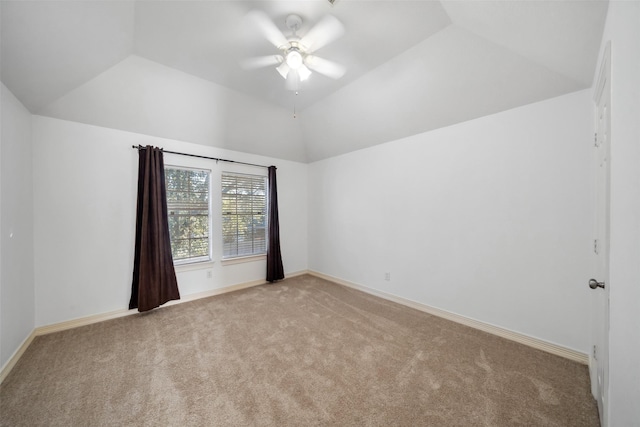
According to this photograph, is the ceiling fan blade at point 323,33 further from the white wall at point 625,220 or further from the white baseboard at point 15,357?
the white baseboard at point 15,357

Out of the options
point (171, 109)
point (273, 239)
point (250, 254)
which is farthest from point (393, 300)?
point (171, 109)

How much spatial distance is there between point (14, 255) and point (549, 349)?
5144mm

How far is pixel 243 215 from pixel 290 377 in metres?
2.99

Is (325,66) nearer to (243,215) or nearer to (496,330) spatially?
(243,215)

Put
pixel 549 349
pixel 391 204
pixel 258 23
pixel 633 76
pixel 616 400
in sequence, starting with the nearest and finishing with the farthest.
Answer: pixel 633 76 → pixel 616 400 → pixel 258 23 → pixel 549 349 → pixel 391 204

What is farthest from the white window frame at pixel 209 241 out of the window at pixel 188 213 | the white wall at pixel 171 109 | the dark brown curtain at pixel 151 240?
the white wall at pixel 171 109

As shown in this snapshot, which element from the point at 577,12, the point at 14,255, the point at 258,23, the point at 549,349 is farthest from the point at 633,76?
the point at 14,255

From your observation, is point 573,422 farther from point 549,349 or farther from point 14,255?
point 14,255

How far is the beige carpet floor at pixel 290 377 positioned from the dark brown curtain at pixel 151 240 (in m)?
0.35

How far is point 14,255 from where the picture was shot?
2.18 meters

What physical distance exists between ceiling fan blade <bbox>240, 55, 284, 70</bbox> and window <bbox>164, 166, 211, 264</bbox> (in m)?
1.90

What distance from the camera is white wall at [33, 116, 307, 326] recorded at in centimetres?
265

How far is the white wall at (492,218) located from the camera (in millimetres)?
2162

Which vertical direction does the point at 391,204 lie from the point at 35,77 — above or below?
below
